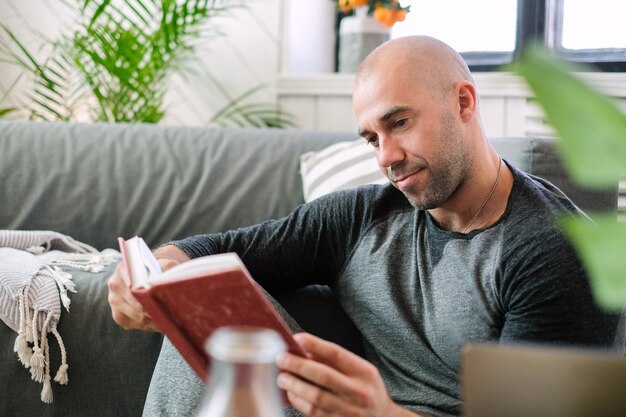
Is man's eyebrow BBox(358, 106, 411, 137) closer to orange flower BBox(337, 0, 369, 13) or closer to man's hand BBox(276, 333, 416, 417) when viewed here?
man's hand BBox(276, 333, 416, 417)

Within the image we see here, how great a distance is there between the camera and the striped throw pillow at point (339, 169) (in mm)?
2146

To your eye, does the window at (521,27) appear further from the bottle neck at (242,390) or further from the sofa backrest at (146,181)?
the bottle neck at (242,390)

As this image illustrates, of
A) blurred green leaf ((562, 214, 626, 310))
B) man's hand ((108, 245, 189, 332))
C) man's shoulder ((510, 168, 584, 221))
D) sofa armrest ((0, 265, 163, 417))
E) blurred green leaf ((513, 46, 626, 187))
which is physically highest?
blurred green leaf ((513, 46, 626, 187))

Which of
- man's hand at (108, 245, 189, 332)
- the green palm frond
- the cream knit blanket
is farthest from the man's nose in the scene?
the green palm frond

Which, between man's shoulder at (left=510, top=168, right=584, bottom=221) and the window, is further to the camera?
the window

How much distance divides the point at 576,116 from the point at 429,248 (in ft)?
3.86

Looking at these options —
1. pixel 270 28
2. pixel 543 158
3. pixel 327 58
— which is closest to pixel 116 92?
pixel 270 28

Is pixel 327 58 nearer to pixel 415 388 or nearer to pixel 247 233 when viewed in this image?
pixel 247 233

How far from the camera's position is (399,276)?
1511 millimetres

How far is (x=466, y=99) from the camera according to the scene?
1.49 meters

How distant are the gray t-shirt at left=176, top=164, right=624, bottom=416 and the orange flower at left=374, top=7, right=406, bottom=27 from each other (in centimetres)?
139

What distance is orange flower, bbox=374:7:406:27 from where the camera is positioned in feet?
9.57

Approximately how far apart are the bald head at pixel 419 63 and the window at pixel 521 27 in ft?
4.66

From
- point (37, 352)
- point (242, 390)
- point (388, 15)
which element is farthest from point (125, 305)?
point (388, 15)
